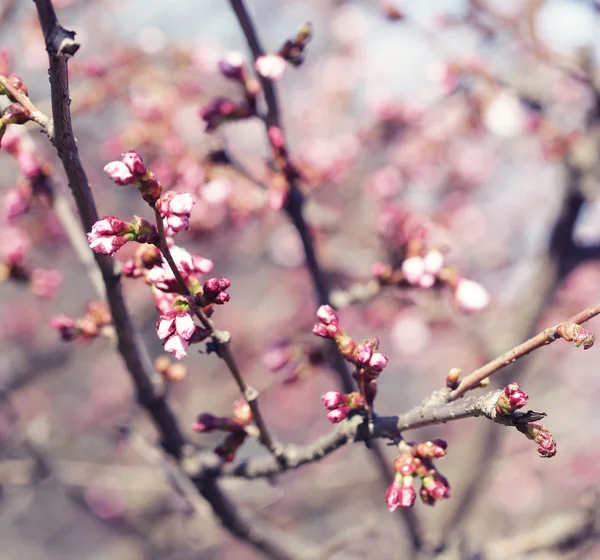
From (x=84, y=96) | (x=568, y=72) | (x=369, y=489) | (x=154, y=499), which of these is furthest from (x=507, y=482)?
(x=84, y=96)

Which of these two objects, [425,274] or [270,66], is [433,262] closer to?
[425,274]

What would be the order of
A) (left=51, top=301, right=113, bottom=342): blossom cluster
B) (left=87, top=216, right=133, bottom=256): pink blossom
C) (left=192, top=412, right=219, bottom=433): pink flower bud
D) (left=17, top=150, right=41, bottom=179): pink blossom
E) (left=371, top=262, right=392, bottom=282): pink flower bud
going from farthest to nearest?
(left=371, top=262, right=392, bottom=282): pink flower bud → (left=17, top=150, right=41, bottom=179): pink blossom → (left=51, top=301, right=113, bottom=342): blossom cluster → (left=192, top=412, right=219, bottom=433): pink flower bud → (left=87, top=216, right=133, bottom=256): pink blossom

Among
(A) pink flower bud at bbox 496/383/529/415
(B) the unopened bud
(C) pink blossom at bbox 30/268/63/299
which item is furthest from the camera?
(C) pink blossom at bbox 30/268/63/299

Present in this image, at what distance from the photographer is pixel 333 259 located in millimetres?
3871

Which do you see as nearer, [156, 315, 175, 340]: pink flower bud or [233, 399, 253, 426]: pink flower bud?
[156, 315, 175, 340]: pink flower bud

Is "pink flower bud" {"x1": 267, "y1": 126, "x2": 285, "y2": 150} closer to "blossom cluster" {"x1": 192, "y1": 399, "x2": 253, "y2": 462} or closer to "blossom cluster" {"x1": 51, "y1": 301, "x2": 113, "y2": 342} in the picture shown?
"blossom cluster" {"x1": 51, "y1": 301, "x2": 113, "y2": 342}

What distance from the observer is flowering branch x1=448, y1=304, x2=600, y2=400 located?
120 centimetres

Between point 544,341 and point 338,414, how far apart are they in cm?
55

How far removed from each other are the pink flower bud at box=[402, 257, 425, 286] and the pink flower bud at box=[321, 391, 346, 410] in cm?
76

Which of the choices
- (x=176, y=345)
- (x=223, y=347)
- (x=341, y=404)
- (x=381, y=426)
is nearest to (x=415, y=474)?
(x=381, y=426)

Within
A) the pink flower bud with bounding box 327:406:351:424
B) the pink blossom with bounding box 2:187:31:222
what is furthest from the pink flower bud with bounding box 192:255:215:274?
the pink blossom with bounding box 2:187:31:222

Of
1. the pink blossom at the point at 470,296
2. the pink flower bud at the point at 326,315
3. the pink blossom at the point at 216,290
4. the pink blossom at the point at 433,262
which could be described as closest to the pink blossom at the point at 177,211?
the pink blossom at the point at 216,290

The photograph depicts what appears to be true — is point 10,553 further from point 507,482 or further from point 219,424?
point 219,424

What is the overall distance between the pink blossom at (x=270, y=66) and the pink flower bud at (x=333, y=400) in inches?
43.6
